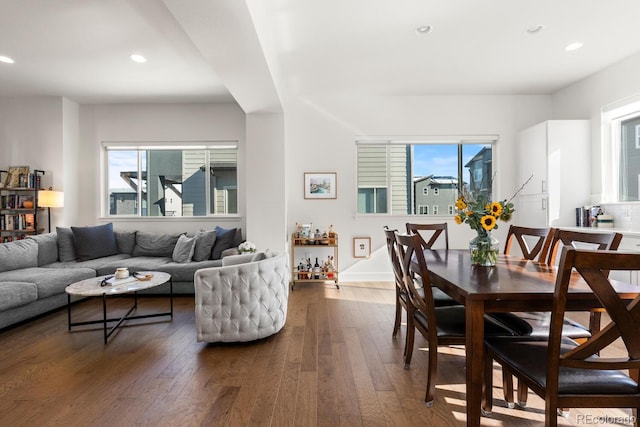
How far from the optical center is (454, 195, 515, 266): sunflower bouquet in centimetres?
205

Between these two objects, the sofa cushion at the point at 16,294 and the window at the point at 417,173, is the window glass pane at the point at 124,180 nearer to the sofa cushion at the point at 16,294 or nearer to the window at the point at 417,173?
the sofa cushion at the point at 16,294

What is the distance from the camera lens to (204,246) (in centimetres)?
438

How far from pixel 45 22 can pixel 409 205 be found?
15.9 ft

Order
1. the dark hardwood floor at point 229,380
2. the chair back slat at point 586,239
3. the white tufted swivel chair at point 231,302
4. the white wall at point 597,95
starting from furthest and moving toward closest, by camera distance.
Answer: the white wall at point 597,95 → the white tufted swivel chair at point 231,302 → the chair back slat at point 586,239 → the dark hardwood floor at point 229,380

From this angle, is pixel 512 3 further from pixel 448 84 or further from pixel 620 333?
pixel 620 333

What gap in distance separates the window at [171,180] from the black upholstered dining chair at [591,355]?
4704 millimetres

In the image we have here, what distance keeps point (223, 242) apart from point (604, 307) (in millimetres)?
4085

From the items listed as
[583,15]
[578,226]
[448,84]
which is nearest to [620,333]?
[583,15]

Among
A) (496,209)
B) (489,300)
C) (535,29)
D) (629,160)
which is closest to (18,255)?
(489,300)

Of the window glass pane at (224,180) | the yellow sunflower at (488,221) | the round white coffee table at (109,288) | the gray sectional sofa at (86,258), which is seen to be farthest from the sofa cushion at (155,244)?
the yellow sunflower at (488,221)

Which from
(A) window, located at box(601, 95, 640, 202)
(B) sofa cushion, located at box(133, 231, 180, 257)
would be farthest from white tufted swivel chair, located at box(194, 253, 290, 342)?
(A) window, located at box(601, 95, 640, 202)

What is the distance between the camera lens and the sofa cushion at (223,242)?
4.39 m

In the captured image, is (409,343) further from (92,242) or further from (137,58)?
(92,242)

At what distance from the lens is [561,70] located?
162 inches
